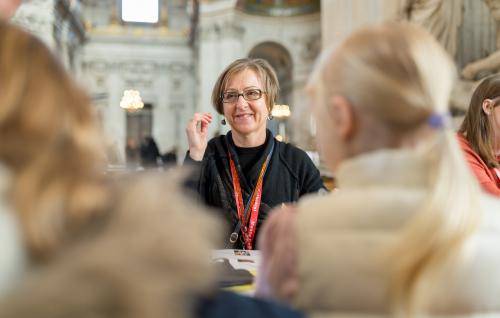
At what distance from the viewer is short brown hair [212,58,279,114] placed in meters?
2.98

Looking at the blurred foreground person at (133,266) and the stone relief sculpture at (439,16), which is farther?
the stone relief sculpture at (439,16)

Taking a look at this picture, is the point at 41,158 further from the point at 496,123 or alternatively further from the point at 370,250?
the point at 496,123

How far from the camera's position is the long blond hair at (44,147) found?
0.72m

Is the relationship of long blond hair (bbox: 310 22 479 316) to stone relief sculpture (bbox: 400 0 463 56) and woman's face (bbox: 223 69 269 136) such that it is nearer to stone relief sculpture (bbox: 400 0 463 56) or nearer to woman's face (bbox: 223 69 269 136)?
woman's face (bbox: 223 69 269 136)

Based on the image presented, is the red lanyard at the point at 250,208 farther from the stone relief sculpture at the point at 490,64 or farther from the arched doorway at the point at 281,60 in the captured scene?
the arched doorway at the point at 281,60

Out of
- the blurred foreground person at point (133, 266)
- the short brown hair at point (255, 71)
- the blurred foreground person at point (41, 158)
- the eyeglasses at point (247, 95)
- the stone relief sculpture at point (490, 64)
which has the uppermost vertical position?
the stone relief sculpture at point (490, 64)

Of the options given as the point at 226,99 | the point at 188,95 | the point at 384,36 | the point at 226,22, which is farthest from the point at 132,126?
the point at 384,36

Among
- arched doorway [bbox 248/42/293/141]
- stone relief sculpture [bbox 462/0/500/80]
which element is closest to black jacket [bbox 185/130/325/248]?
stone relief sculpture [bbox 462/0/500/80]

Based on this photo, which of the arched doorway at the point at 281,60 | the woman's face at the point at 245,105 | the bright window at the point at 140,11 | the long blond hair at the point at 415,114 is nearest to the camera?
the long blond hair at the point at 415,114

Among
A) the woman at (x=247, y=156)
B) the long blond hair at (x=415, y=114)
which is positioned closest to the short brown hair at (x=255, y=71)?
the woman at (x=247, y=156)

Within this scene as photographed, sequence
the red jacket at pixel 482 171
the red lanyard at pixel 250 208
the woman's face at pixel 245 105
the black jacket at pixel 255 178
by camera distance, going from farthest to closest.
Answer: the red jacket at pixel 482 171, the woman's face at pixel 245 105, the black jacket at pixel 255 178, the red lanyard at pixel 250 208

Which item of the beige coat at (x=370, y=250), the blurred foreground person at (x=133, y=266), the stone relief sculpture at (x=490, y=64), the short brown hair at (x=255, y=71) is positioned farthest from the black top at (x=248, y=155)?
the stone relief sculpture at (x=490, y=64)

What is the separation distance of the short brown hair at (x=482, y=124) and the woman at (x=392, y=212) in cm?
209

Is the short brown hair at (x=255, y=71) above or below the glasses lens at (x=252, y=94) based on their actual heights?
above
